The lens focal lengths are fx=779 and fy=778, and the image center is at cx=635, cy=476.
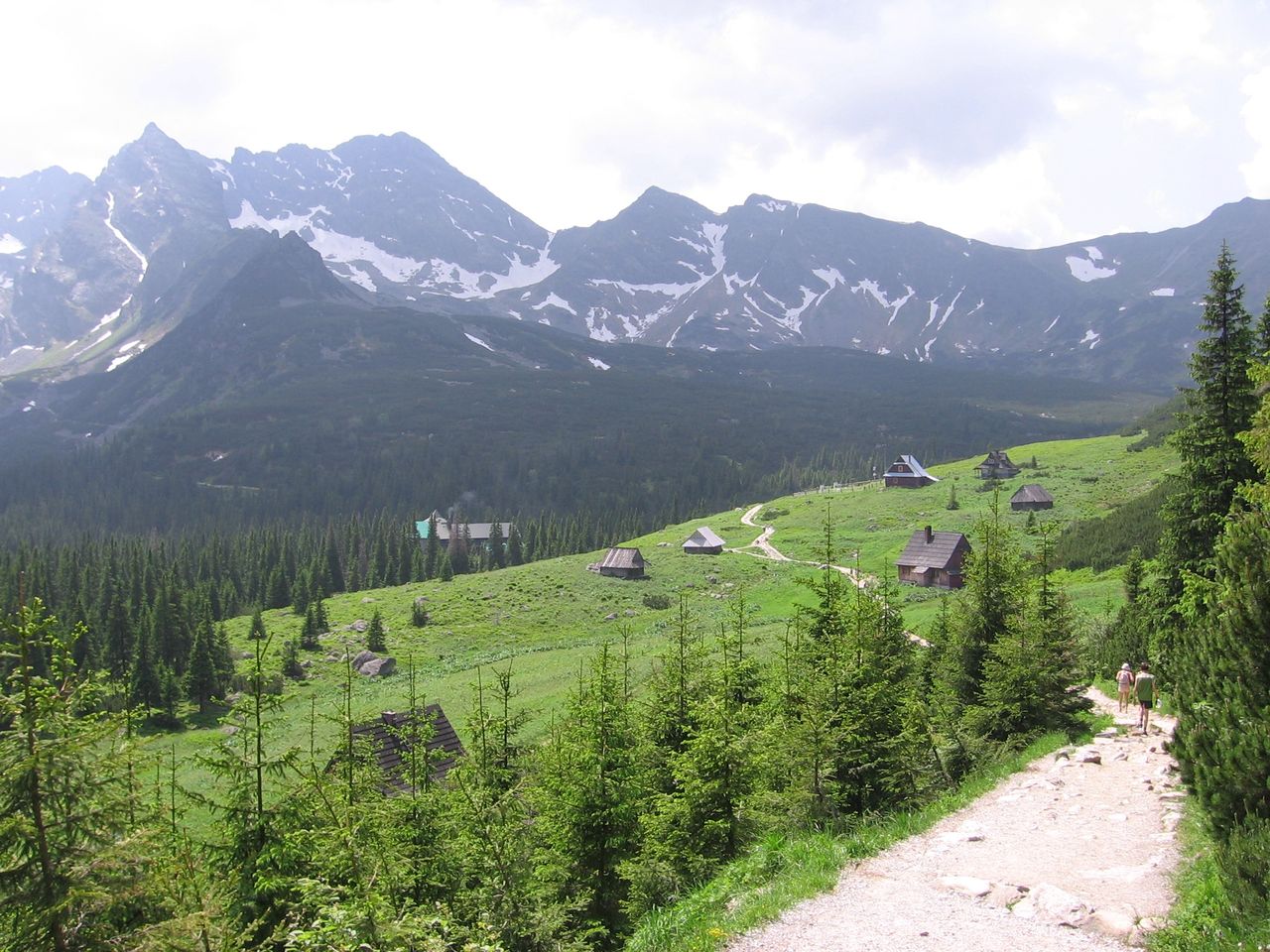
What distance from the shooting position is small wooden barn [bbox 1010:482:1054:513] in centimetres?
9756

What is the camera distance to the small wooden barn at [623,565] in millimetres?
94625

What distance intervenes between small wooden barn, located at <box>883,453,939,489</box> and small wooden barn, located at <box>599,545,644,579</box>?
58402 millimetres

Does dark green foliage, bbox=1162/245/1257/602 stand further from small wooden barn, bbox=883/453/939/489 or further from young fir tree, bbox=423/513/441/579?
young fir tree, bbox=423/513/441/579

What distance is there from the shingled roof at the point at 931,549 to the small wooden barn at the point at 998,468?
48.9 m

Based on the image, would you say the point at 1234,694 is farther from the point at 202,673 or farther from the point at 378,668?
the point at 202,673

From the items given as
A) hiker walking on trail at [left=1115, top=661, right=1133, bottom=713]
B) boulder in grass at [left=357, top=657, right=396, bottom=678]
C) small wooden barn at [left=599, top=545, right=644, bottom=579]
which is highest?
hiker walking on trail at [left=1115, top=661, right=1133, bottom=713]

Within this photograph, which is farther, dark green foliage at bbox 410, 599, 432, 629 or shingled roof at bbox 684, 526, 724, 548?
shingled roof at bbox 684, 526, 724, 548

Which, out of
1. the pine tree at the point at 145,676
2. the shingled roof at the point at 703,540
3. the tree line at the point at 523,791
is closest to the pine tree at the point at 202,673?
the pine tree at the point at 145,676

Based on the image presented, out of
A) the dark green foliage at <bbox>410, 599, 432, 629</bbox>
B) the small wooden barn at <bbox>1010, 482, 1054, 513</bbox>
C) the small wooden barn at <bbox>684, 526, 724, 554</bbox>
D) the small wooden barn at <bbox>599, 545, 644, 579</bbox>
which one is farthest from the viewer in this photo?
the small wooden barn at <bbox>684, 526, 724, 554</bbox>

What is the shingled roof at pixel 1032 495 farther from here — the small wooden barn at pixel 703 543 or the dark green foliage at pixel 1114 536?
the small wooden barn at pixel 703 543

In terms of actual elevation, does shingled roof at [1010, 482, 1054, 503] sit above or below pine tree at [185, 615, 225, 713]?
above

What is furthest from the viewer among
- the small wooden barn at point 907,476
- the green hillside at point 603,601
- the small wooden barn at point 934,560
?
the small wooden barn at point 907,476

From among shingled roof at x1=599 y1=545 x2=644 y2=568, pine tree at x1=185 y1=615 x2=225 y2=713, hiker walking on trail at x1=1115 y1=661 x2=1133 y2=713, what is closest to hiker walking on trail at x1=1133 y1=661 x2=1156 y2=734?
hiker walking on trail at x1=1115 y1=661 x2=1133 y2=713

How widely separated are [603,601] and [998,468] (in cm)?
7557
